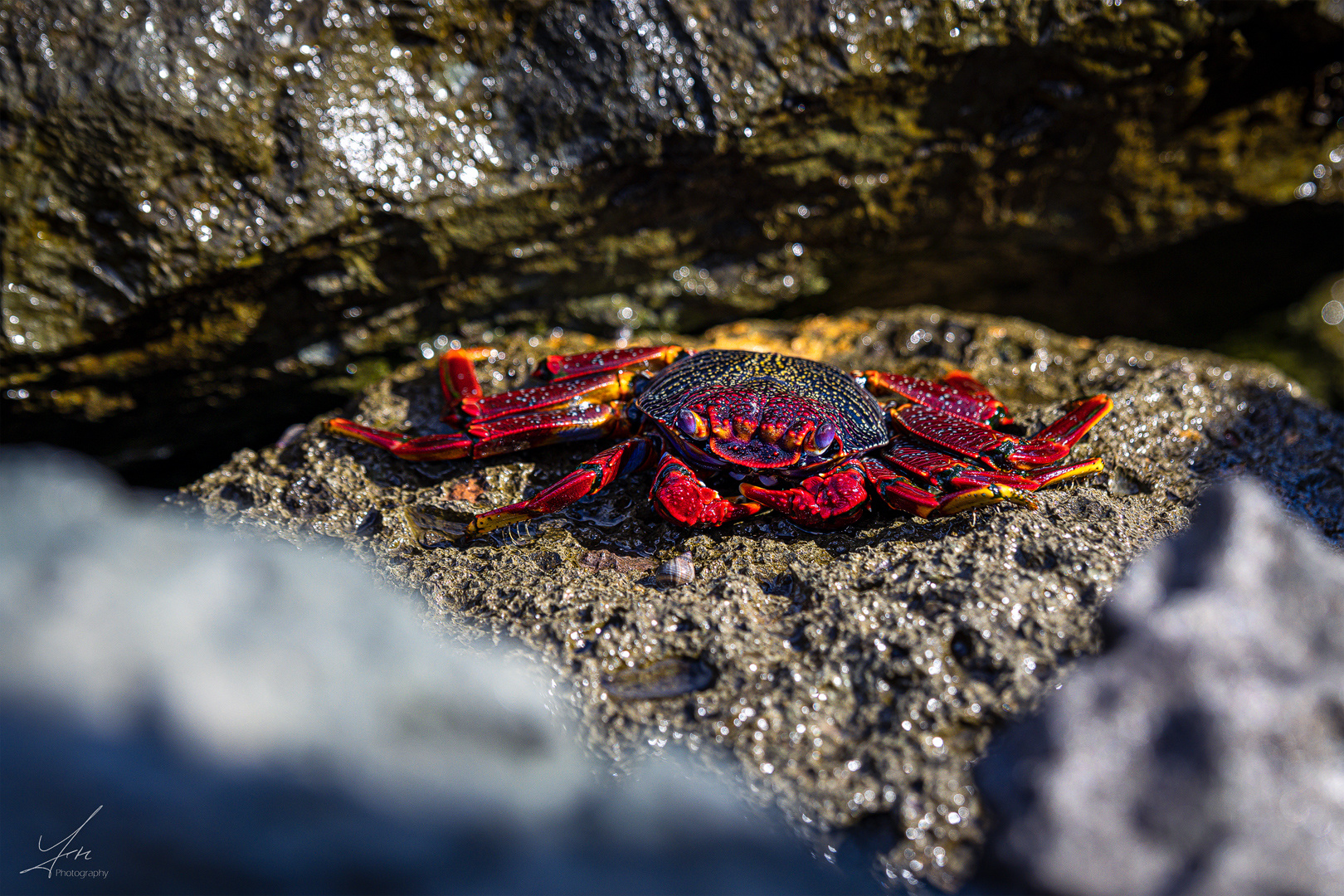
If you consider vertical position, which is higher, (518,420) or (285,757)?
(518,420)

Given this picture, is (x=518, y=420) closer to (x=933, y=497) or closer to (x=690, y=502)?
(x=690, y=502)

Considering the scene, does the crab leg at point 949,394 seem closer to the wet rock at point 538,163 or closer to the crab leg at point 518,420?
the crab leg at point 518,420

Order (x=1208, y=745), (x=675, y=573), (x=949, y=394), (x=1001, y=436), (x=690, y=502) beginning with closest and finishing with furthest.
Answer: (x=1208, y=745) → (x=675, y=573) → (x=690, y=502) → (x=1001, y=436) → (x=949, y=394)

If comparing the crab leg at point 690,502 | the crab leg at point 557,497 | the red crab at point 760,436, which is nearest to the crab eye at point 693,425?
the red crab at point 760,436

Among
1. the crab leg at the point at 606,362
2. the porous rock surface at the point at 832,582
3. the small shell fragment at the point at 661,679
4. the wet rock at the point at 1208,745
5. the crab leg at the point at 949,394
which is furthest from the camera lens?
the crab leg at the point at 606,362

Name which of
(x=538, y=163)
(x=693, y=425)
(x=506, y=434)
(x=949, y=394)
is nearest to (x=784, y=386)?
(x=693, y=425)

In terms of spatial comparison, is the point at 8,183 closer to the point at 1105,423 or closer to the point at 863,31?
the point at 863,31

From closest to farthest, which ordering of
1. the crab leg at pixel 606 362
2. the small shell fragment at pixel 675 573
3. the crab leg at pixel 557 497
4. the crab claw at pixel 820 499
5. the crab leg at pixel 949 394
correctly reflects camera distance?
the small shell fragment at pixel 675 573
the crab claw at pixel 820 499
the crab leg at pixel 557 497
the crab leg at pixel 949 394
the crab leg at pixel 606 362
